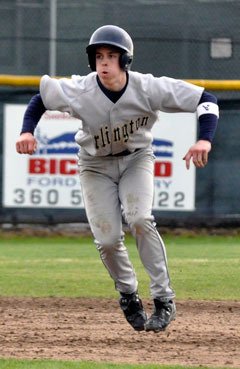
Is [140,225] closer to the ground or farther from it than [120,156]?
closer to the ground

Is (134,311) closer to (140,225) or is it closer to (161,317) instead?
(161,317)

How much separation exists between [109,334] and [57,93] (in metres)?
1.43

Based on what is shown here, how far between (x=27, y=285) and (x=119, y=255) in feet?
9.63

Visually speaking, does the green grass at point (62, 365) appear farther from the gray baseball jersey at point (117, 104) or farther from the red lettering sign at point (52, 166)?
the red lettering sign at point (52, 166)

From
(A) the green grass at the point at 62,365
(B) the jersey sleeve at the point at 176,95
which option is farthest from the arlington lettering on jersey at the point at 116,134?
(A) the green grass at the point at 62,365

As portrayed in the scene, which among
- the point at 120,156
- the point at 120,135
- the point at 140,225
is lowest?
the point at 140,225

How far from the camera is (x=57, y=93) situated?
6281mm

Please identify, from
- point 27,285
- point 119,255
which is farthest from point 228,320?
point 27,285

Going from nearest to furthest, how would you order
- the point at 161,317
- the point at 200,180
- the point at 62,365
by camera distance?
the point at 62,365
the point at 161,317
the point at 200,180

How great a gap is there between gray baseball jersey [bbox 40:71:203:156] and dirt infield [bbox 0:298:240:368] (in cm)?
106

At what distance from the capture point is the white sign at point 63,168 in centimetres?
1309

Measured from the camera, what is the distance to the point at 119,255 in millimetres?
6438

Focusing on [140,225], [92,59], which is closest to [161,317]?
[140,225]

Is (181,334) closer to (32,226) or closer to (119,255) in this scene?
(119,255)
